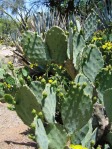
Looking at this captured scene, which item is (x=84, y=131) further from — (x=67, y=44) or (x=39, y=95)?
(x=67, y=44)

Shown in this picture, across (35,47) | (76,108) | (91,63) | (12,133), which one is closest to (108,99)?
(76,108)

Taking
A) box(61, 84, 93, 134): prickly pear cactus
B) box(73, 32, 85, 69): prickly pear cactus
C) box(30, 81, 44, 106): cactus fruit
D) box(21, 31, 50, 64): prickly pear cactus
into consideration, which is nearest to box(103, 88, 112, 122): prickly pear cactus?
box(61, 84, 93, 134): prickly pear cactus

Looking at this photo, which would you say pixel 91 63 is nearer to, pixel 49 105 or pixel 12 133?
pixel 49 105

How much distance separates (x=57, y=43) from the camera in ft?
11.3

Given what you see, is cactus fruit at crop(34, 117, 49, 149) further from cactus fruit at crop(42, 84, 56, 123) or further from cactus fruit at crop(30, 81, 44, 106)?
cactus fruit at crop(30, 81, 44, 106)

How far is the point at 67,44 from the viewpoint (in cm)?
334

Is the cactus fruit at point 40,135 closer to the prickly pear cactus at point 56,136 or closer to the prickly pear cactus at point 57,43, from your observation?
the prickly pear cactus at point 56,136

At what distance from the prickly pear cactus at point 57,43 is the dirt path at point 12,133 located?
89cm

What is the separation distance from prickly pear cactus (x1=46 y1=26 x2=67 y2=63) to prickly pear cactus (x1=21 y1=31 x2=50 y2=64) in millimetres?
75

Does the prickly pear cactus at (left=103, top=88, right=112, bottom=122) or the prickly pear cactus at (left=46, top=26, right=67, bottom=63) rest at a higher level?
the prickly pear cactus at (left=46, top=26, right=67, bottom=63)

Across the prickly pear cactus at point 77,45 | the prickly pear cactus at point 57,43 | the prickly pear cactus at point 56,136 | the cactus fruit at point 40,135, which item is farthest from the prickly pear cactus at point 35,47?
the cactus fruit at point 40,135

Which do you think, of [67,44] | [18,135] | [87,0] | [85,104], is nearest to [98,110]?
[85,104]

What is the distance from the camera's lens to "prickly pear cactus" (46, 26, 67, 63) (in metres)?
3.43

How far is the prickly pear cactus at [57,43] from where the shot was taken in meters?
3.43
